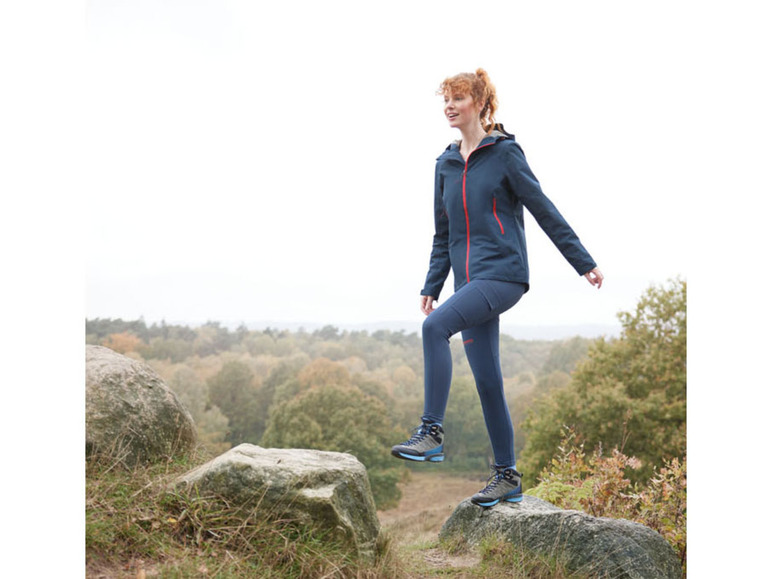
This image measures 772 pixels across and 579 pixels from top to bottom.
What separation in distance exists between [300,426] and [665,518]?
1456 cm

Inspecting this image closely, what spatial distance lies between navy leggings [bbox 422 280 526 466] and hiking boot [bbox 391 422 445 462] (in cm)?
7

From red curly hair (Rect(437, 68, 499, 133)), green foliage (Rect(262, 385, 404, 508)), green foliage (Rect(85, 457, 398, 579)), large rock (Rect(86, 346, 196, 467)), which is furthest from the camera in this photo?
green foliage (Rect(262, 385, 404, 508))

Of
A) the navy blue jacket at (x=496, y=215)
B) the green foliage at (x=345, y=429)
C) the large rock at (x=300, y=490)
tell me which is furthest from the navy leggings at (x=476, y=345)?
the green foliage at (x=345, y=429)

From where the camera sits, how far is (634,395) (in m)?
18.0

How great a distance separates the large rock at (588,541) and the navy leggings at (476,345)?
761 mm

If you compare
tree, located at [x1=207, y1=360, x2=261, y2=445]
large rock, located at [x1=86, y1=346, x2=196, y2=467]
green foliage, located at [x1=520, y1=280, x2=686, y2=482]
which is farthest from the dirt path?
large rock, located at [x1=86, y1=346, x2=196, y2=467]

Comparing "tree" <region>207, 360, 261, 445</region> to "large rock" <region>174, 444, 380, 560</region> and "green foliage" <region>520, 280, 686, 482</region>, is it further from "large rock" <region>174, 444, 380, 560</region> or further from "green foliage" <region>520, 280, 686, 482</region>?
"large rock" <region>174, 444, 380, 560</region>

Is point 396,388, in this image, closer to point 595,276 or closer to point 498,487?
point 498,487

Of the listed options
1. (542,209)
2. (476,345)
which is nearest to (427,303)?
(476,345)

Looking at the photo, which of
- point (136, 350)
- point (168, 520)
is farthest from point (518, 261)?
point (136, 350)

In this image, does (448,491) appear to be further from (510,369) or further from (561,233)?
(561,233)

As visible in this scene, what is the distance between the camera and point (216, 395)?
24609mm

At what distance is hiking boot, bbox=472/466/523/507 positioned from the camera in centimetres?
519

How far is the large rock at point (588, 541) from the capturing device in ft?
17.1
